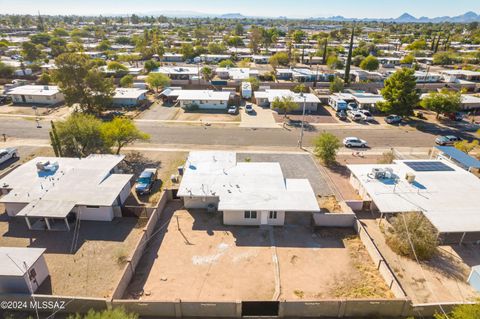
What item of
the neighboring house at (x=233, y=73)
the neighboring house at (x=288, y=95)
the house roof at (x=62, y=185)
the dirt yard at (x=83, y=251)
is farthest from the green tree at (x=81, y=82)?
the neighboring house at (x=233, y=73)

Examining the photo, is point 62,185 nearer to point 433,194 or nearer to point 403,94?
point 433,194

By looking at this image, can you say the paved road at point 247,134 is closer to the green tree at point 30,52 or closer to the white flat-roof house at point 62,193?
the white flat-roof house at point 62,193

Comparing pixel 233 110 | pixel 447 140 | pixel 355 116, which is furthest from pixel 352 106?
pixel 233 110

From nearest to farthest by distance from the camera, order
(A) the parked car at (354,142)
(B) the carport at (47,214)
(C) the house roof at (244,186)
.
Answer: (B) the carport at (47,214) < (C) the house roof at (244,186) < (A) the parked car at (354,142)

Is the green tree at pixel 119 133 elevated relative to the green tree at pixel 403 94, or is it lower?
lower

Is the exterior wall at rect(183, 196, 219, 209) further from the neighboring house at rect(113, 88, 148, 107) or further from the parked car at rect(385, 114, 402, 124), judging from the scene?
the parked car at rect(385, 114, 402, 124)

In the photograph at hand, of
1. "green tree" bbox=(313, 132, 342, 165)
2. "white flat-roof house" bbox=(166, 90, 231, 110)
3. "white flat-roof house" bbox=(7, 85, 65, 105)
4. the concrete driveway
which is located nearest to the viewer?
"green tree" bbox=(313, 132, 342, 165)

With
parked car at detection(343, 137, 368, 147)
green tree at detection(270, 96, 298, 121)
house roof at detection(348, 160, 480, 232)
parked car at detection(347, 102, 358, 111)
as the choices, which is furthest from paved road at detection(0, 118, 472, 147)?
house roof at detection(348, 160, 480, 232)
